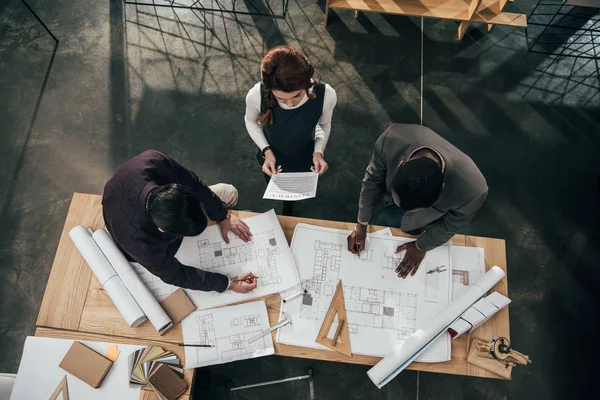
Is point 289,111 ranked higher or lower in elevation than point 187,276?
higher

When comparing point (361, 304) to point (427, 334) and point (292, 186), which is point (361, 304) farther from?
point (292, 186)

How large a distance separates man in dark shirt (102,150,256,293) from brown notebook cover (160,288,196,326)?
10 cm

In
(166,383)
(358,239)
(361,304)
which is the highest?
(358,239)

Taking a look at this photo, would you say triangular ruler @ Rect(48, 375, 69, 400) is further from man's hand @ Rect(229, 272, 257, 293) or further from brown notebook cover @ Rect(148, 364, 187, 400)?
man's hand @ Rect(229, 272, 257, 293)

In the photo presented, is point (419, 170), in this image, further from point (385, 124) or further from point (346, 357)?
point (385, 124)

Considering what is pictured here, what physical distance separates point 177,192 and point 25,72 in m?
3.05

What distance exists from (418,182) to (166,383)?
1.36m

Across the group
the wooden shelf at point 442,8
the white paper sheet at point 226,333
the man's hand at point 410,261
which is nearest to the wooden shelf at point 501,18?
the wooden shelf at point 442,8

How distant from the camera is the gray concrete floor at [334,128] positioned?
2.97 m

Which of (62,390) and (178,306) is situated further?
(178,306)

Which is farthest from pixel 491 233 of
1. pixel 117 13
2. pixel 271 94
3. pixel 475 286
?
pixel 117 13

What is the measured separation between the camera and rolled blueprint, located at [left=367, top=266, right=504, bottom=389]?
1876 mm

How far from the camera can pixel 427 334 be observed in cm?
192

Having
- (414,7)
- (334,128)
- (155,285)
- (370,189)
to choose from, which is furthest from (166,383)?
(414,7)
